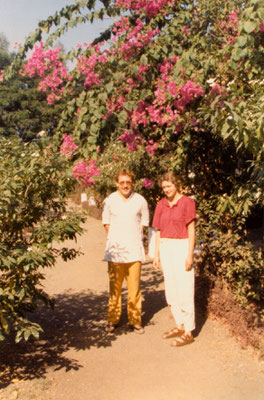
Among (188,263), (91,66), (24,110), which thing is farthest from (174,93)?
(24,110)

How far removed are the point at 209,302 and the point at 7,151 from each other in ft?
10.3

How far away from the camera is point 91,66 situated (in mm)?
5648

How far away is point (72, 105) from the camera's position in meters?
5.31

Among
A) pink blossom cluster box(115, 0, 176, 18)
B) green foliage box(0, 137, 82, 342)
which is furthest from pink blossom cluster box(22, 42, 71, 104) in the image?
green foliage box(0, 137, 82, 342)

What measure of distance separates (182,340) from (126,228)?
4.44 ft

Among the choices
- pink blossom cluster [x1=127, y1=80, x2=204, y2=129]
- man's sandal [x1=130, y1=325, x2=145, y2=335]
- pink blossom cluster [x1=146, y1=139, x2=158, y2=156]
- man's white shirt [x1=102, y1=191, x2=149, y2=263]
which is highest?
pink blossom cluster [x1=127, y1=80, x2=204, y2=129]

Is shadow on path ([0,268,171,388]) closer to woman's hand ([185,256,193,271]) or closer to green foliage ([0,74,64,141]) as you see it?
woman's hand ([185,256,193,271])

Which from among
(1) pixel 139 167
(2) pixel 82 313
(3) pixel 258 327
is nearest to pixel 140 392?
(3) pixel 258 327

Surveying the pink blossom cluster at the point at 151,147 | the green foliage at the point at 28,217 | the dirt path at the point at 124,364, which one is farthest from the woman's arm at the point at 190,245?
the pink blossom cluster at the point at 151,147

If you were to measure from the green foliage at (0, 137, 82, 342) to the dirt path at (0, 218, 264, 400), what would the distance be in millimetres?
581

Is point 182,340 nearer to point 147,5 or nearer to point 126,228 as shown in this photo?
point 126,228

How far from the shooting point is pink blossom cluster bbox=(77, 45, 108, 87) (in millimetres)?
5637

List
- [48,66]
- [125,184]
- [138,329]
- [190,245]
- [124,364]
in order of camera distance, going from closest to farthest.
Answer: [124,364] → [190,245] → [125,184] → [138,329] → [48,66]

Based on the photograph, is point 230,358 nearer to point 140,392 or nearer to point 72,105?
point 140,392
